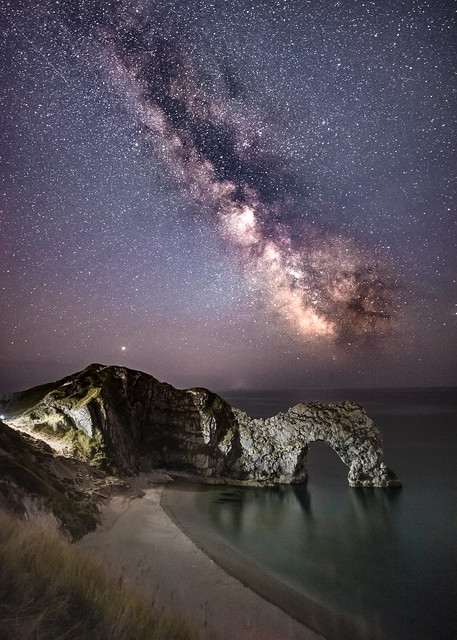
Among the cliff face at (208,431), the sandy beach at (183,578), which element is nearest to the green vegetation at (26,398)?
the cliff face at (208,431)

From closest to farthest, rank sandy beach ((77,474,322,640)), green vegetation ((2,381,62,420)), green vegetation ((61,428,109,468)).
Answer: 1. sandy beach ((77,474,322,640))
2. green vegetation ((61,428,109,468))
3. green vegetation ((2,381,62,420))

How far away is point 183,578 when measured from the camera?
12078 millimetres

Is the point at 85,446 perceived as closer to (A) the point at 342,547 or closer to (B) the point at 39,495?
(B) the point at 39,495

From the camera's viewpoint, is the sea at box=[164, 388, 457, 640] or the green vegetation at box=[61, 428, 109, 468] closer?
the sea at box=[164, 388, 457, 640]

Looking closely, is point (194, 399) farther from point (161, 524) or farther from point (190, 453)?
point (161, 524)

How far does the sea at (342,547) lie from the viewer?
487 inches

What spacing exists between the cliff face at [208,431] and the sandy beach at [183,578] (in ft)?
35.1

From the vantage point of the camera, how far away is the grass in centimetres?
422

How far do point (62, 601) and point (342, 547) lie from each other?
1818cm

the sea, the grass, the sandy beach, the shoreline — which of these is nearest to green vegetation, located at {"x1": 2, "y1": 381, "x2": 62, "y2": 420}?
the sea

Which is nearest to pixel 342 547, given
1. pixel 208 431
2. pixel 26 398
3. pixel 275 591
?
pixel 275 591

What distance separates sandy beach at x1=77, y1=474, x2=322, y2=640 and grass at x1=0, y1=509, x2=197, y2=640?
1.42m

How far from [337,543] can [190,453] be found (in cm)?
1408

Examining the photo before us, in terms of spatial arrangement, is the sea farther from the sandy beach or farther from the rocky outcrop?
the rocky outcrop
